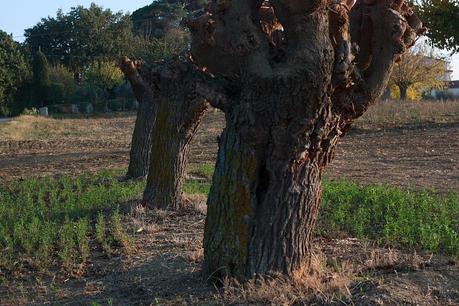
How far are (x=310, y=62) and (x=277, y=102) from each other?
0.39 meters

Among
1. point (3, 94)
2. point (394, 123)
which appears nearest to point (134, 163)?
point (394, 123)

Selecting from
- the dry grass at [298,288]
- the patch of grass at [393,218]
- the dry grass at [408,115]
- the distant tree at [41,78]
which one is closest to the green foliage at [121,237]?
the dry grass at [298,288]

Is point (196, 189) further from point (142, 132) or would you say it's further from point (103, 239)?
point (103, 239)

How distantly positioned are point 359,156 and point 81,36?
58389mm

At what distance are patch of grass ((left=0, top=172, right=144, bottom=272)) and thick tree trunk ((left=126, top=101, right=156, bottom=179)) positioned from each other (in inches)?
22.1

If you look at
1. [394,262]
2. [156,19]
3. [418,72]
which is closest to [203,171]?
[394,262]

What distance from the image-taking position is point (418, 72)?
155 feet

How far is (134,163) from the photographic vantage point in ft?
42.4

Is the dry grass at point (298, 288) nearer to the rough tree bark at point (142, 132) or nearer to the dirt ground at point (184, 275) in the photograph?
the dirt ground at point (184, 275)

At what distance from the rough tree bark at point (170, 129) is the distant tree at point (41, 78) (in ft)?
174

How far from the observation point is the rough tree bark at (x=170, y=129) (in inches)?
352

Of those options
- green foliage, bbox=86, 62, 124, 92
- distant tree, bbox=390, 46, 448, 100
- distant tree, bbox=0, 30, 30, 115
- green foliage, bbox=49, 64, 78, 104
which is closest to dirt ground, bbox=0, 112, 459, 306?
distant tree, bbox=390, 46, 448, 100

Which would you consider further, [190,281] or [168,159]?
[168,159]

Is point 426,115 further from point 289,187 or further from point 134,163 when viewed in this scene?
point 289,187
